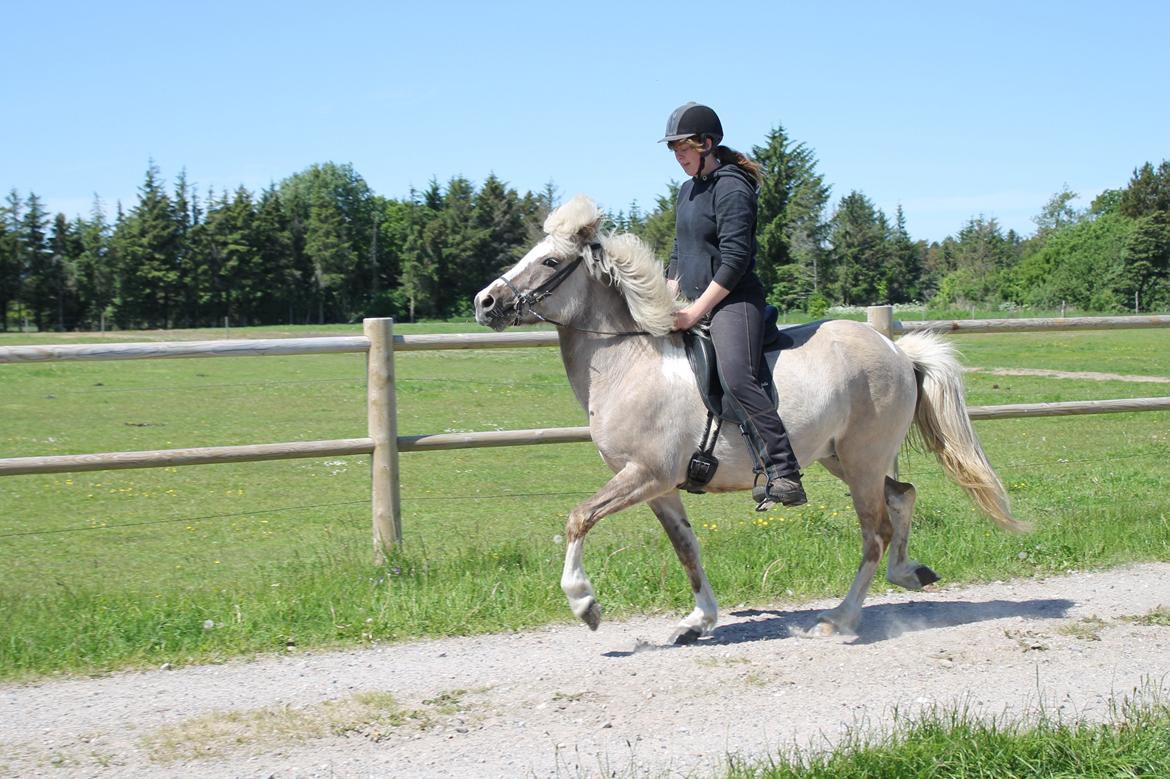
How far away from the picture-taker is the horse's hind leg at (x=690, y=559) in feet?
20.0

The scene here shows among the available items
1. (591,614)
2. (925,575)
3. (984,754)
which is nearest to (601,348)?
(591,614)

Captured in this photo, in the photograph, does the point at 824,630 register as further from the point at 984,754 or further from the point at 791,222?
the point at 791,222

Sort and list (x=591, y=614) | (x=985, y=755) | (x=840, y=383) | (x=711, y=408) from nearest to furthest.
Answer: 1. (x=985, y=755)
2. (x=591, y=614)
3. (x=711, y=408)
4. (x=840, y=383)

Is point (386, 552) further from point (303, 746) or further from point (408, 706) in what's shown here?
point (303, 746)

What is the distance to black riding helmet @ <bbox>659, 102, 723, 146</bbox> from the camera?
5.93 meters

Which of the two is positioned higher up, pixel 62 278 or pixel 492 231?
pixel 492 231

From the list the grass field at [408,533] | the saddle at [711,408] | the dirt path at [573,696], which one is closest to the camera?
the dirt path at [573,696]

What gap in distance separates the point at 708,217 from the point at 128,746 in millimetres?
3814

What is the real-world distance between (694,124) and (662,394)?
4.88 ft

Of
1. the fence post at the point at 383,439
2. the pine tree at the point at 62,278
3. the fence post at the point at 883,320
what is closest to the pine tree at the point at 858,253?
the pine tree at the point at 62,278

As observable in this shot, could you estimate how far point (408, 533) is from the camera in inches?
426

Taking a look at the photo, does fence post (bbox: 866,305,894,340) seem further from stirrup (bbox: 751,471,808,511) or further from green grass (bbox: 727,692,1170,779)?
green grass (bbox: 727,692,1170,779)

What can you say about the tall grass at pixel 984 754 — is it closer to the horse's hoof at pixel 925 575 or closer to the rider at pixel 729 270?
the rider at pixel 729 270

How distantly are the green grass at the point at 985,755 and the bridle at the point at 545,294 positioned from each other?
8.64 feet
